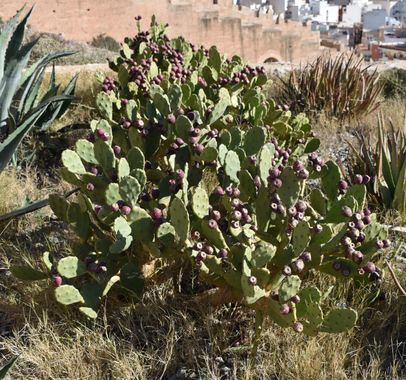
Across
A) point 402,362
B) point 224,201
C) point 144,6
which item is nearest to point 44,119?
point 224,201

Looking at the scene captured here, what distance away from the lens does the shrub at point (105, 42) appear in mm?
17953

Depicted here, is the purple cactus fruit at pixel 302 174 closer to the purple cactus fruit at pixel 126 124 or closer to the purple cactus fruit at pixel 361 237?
the purple cactus fruit at pixel 361 237

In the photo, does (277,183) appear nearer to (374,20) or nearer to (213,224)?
(213,224)

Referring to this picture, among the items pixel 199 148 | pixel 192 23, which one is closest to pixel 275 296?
pixel 199 148

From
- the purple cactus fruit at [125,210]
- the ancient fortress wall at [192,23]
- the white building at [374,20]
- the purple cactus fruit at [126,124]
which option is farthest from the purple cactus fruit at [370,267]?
the white building at [374,20]

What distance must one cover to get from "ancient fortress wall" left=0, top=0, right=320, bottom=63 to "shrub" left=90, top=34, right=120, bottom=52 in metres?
0.19

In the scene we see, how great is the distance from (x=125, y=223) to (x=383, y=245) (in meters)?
0.91

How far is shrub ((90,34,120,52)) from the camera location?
18.0 metres

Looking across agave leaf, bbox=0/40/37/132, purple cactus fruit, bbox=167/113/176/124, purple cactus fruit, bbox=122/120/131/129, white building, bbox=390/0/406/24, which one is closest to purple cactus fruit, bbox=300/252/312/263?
purple cactus fruit, bbox=167/113/176/124

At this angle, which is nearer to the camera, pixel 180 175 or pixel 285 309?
pixel 285 309

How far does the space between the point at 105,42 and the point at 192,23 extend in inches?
138

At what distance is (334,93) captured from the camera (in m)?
5.46

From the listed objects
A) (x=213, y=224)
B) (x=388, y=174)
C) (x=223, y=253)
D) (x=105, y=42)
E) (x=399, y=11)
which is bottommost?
(x=399, y=11)

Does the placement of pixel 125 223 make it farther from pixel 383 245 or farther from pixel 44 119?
pixel 44 119
